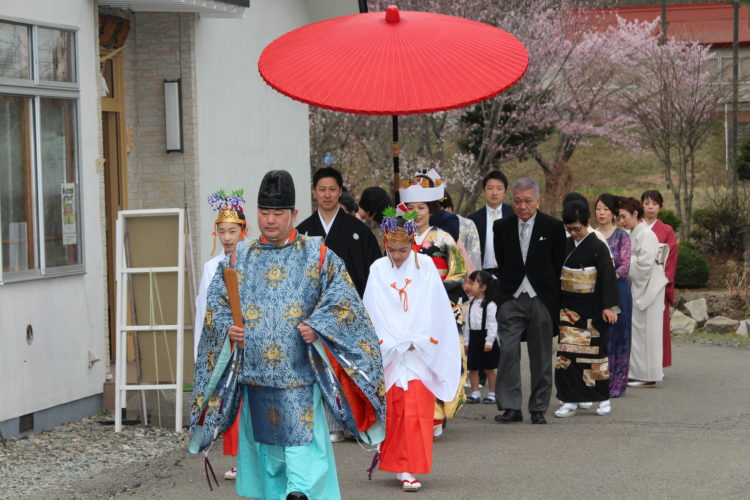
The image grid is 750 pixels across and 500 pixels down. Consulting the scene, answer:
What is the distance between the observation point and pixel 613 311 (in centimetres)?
928

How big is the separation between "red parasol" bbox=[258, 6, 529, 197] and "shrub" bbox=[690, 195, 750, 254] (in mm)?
14045

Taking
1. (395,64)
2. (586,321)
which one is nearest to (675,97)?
(586,321)

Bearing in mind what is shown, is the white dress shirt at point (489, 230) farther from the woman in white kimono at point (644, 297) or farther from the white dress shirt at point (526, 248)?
the woman in white kimono at point (644, 297)

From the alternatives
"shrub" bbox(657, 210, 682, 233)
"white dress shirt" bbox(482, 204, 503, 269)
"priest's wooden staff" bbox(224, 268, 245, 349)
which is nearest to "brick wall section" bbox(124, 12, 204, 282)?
"white dress shirt" bbox(482, 204, 503, 269)

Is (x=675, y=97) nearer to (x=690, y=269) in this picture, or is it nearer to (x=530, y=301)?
(x=690, y=269)

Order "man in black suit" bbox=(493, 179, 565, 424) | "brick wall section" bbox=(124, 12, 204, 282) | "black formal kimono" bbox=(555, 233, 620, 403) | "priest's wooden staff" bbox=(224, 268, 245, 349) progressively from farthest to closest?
"brick wall section" bbox=(124, 12, 204, 282)
"black formal kimono" bbox=(555, 233, 620, 403)
"man in black suit" bbox=(493, 179, 565, 424)
"priest's wooden staff" bbox=(224, 268, 245, 349)

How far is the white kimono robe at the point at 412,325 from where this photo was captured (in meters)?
7.02

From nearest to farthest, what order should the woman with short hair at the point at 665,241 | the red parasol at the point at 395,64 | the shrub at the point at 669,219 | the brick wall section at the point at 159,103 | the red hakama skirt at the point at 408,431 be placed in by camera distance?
the red hakama skirt at the point at 408,431
the red parasol at the point at 395,64
the brick wall section at the point at 159,103
the woman with short hair at the point at 665,241
the shrub at the point at 669,219

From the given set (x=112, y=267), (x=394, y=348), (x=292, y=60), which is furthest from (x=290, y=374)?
(x=112, y=267)

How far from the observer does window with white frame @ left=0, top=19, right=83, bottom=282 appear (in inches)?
325

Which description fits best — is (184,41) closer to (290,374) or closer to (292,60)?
(292,60)

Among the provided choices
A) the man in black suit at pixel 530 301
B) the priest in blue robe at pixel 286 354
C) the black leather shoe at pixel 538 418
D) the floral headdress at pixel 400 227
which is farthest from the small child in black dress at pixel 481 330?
the priest in blue robe at pixel 286 354

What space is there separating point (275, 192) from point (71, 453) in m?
3.28

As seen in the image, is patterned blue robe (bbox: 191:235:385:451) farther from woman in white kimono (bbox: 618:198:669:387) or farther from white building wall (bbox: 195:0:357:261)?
woman in white kimono (bbox: 618:198:669:387)
